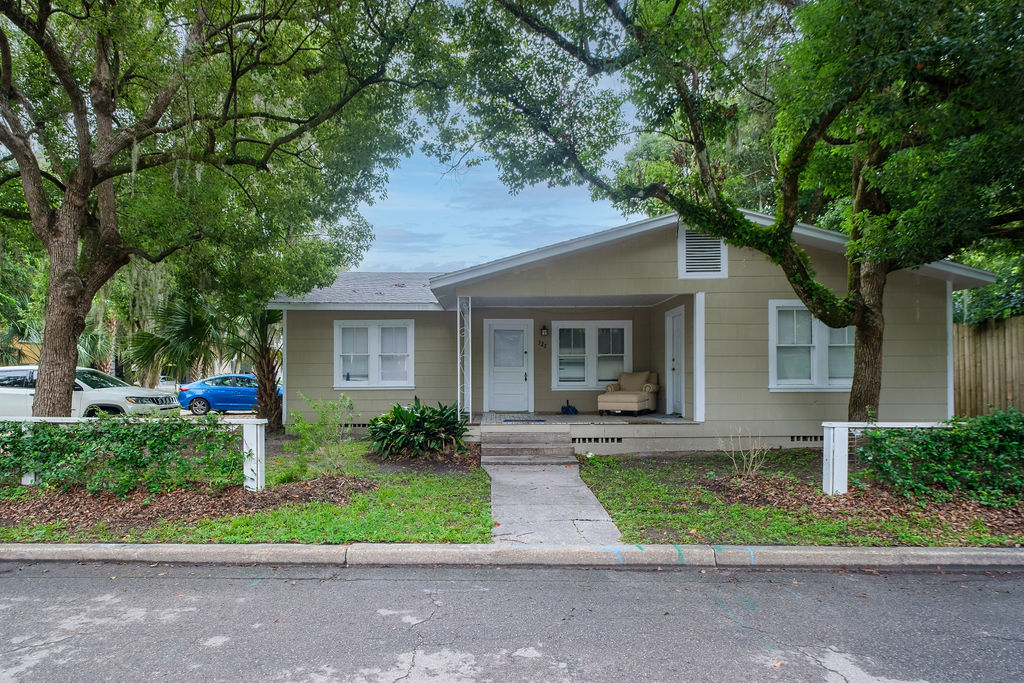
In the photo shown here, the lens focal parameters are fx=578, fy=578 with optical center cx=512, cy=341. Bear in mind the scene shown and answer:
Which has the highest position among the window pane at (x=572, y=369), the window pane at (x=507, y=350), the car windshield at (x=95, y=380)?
the window pane at (x=507, y=350)

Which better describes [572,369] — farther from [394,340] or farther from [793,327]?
[793,327]

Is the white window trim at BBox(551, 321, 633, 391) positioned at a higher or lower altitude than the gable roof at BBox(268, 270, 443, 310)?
lower

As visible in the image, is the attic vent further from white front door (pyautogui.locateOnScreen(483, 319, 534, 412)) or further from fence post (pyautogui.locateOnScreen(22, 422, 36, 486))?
fence post (pyautogui.locateOnScreen(22, 422, 36, 486))

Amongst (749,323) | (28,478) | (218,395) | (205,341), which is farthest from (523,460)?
(218,395)

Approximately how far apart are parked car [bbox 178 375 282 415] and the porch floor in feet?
36.7

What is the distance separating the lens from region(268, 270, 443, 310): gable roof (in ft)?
38.6

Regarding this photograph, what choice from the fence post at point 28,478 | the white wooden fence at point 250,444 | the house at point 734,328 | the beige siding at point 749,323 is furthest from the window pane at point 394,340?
the fence post at point 28,478

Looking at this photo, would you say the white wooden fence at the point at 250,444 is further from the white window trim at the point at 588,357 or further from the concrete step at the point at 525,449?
the white window trim at the point at 588,357

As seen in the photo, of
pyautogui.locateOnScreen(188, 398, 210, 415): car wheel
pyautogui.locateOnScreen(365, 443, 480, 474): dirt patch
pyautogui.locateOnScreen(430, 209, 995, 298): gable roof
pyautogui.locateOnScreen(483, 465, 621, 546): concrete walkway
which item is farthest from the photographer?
pyautogui.locateOnScreen(188, 398, 210, 415): car wheel

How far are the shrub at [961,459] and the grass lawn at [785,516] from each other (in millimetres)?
181

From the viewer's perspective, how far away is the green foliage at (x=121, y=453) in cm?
607

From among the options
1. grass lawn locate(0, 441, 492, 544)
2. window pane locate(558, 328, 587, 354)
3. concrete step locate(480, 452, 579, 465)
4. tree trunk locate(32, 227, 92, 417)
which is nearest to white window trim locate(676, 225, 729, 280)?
window pane locate(558, 328, 587, 354)

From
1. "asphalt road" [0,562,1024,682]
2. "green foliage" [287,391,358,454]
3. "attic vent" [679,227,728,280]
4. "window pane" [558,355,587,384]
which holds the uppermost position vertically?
"attic vent" [679,227,728,280]

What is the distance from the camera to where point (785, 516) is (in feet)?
19.0
